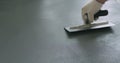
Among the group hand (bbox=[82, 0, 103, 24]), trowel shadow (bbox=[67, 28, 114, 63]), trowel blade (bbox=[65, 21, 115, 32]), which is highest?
hand (bbox=[82, 0, 103, 24])

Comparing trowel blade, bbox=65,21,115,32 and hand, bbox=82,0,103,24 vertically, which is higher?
hand, bbox=82,0,103,24

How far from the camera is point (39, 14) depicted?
1.64m

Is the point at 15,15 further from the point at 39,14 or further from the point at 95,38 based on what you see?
the point at 95,38

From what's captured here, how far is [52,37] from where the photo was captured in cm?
129

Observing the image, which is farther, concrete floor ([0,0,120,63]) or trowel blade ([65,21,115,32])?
trowel blade ([65,21,115,32])

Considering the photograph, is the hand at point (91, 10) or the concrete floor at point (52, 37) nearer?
the concrete floor at point (52, 37)

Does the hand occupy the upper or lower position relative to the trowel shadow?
upper

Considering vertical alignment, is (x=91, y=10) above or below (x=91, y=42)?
above

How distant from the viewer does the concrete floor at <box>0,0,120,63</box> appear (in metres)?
1.10

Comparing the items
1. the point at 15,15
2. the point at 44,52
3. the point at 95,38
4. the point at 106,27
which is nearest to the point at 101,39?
the point at 95,38

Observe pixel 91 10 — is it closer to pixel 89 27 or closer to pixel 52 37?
pixel 89 27

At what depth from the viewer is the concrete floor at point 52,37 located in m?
1.10

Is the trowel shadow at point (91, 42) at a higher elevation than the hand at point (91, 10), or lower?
lower

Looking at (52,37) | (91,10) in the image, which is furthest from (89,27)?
(52,37)
